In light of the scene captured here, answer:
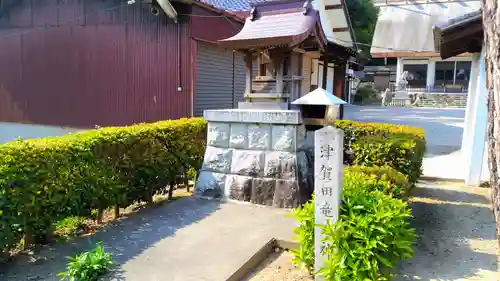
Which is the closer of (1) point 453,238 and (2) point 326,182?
(2) point 326,182

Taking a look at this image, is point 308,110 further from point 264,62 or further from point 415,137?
point 415,137

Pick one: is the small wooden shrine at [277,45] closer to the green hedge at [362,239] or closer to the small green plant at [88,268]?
the green hedge at [362,239]

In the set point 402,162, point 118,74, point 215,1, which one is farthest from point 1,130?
point 402,162

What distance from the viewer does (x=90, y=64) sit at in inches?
442

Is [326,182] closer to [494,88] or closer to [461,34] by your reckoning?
[494,88]

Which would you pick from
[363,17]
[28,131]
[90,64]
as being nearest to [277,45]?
[90,64]

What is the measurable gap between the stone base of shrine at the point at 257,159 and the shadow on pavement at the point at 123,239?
→ 46 centimetres

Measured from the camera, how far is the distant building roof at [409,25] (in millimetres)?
31125

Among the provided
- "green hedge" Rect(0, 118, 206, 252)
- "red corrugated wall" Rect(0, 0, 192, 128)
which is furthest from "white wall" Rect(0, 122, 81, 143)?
"green hedge" Rect(0, 118, 206, 252)

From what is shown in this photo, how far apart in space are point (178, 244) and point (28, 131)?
10.6 meters

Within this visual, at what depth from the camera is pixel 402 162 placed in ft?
18.6

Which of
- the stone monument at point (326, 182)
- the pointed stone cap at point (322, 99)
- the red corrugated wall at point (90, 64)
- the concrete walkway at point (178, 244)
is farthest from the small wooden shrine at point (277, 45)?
the red corrugated wall at point (90, 64)

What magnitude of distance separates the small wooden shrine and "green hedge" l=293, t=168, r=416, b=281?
9.15 ft

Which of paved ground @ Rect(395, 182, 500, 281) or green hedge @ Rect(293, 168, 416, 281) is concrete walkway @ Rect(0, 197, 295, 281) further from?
paved ground @ Rect(395, 182, 500, 281)
